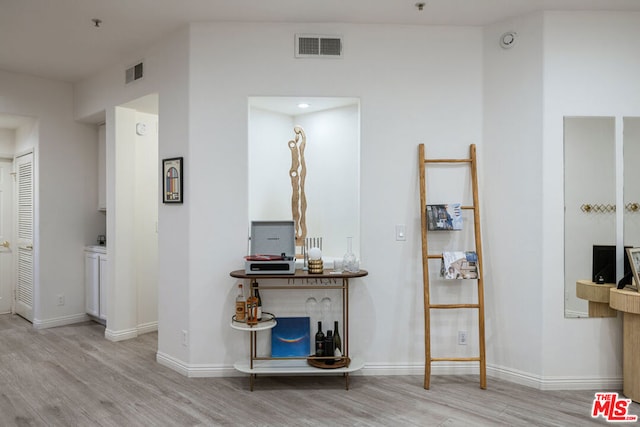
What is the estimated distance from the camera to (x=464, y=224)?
11.3ft

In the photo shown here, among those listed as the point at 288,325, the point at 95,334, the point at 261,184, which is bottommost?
the point at 95,334

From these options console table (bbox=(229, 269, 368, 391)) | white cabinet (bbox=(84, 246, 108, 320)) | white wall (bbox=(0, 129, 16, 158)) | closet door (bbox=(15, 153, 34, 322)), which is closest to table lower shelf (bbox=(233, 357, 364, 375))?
console table (bbox=(229, 269, 368, 391))

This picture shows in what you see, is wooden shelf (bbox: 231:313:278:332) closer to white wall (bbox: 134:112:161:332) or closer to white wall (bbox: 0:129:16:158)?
white wall (bbox: 134:112:161:332)

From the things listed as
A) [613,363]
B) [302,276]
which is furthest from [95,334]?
[613,363]

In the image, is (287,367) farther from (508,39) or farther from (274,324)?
(508,39)

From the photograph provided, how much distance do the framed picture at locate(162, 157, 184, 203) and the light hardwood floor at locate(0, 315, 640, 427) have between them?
4.78ft

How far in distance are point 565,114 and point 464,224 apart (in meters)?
1.10

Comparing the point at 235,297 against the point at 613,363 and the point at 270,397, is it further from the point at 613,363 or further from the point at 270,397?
the point at 613,363

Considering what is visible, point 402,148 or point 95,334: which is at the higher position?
point 402,148

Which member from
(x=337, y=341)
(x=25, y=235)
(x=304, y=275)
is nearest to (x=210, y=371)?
(x=337, y=341)

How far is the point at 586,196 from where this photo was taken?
3186 millimetres

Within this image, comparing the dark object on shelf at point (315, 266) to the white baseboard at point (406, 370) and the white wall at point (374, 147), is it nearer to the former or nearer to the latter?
the white wall at point (374, 147)

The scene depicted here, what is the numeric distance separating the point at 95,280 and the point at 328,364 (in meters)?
3.21

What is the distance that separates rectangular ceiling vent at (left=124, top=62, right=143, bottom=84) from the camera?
13.2 ft
